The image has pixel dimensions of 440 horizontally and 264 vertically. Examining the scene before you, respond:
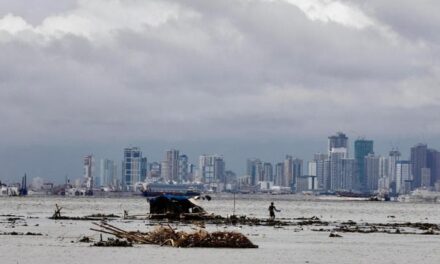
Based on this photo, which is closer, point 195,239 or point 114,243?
point 195,239

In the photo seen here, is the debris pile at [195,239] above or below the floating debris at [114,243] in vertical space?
above

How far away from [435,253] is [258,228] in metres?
28.6

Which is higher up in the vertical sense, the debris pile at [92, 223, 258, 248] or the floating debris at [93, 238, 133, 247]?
the debris pile at [92, 223, 258, 248]

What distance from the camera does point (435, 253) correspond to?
64.2 meters

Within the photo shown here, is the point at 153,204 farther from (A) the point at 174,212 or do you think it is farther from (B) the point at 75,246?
(B) the point at 75,246

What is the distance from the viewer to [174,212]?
107250 millimetres

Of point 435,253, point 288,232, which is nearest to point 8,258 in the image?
point 435,253

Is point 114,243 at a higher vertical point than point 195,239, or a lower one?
lower

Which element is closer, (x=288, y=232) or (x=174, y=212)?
(x=288, y=232)

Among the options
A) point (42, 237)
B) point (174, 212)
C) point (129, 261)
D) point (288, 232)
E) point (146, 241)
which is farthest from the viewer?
point (174, 212)

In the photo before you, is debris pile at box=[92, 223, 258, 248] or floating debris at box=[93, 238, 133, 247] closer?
debris pile at box=[92, 223, 258, 248]

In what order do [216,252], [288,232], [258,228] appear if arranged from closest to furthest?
[216,252]
[288,232]
[258,228]

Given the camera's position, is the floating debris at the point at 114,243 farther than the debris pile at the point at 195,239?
Yes

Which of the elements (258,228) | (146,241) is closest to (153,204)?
(258,228)
